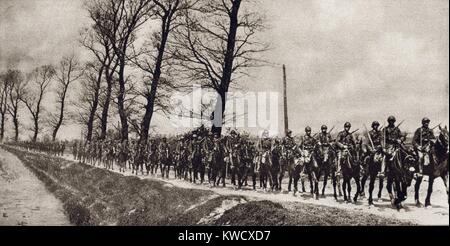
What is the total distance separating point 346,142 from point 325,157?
0.89 metres

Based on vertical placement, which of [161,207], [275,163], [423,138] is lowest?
[161,207]

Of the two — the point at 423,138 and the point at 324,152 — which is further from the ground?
the point at 423,138

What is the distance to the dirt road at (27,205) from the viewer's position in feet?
42.5

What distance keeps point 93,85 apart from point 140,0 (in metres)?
9.12

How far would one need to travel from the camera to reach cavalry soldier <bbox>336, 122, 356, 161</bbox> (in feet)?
36.8

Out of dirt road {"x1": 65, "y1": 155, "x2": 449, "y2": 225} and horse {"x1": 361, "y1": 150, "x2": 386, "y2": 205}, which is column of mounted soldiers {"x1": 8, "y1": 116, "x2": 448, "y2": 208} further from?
dirt road {"x1": 65, "y1": 155, "x2": 449, "y2": 225}

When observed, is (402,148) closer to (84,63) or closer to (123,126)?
(123,126)

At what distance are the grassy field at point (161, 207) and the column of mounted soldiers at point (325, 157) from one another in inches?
71.9

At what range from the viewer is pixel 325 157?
12.0 meters

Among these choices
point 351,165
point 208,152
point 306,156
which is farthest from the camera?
point 208,152

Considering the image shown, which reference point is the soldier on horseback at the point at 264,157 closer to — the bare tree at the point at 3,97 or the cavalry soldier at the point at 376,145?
the cavalry soldier at the point at 376,145

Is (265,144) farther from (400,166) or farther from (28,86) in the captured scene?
(28,86)

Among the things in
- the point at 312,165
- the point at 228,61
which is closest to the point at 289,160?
the point at 312,165
